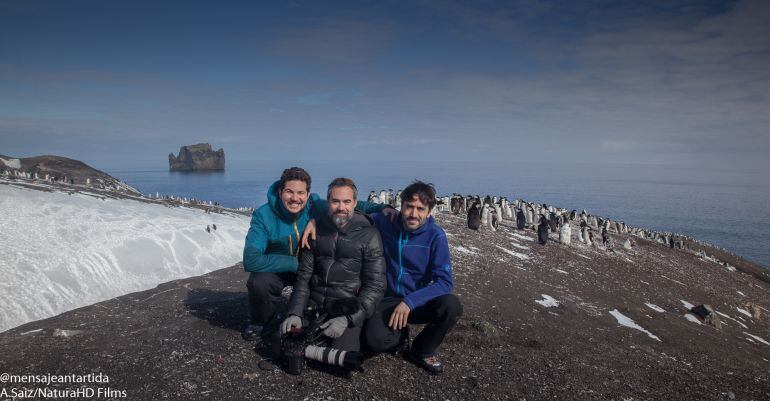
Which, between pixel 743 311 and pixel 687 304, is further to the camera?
pixel 743 311

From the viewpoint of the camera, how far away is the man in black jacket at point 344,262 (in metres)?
5.16

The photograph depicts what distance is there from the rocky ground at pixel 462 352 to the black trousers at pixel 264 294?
53 centimetres

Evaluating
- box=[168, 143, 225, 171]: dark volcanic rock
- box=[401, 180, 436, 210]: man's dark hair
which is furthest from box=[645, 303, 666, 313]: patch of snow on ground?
box=[168, 143, 225, 171]: dark volcanic rock

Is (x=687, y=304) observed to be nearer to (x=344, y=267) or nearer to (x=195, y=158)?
(x=344, y=267)

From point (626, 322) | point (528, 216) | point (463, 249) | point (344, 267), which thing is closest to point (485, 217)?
point (528, 216)

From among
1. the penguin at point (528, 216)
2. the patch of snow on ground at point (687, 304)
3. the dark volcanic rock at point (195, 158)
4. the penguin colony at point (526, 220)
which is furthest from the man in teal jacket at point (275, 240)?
the dark volcanic rock at point (195, 158)

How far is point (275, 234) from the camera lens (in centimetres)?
588

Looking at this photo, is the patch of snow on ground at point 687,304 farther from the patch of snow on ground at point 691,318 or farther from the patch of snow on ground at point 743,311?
the patch of snow on ground at point 743,311

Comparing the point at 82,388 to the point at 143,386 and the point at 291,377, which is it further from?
the point at 291,377

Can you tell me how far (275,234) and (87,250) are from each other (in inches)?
282

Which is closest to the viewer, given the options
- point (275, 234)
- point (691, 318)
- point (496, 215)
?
point (275, 234)

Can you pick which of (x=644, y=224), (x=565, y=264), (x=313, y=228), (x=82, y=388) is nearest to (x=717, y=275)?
(x=565, y=264)

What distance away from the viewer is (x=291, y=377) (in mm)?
5062

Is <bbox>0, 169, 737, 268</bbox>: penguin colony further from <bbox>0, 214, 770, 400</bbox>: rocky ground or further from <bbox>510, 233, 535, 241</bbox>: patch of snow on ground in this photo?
<bbox>0, 214, 770, 400</bbox>: rocky ground
